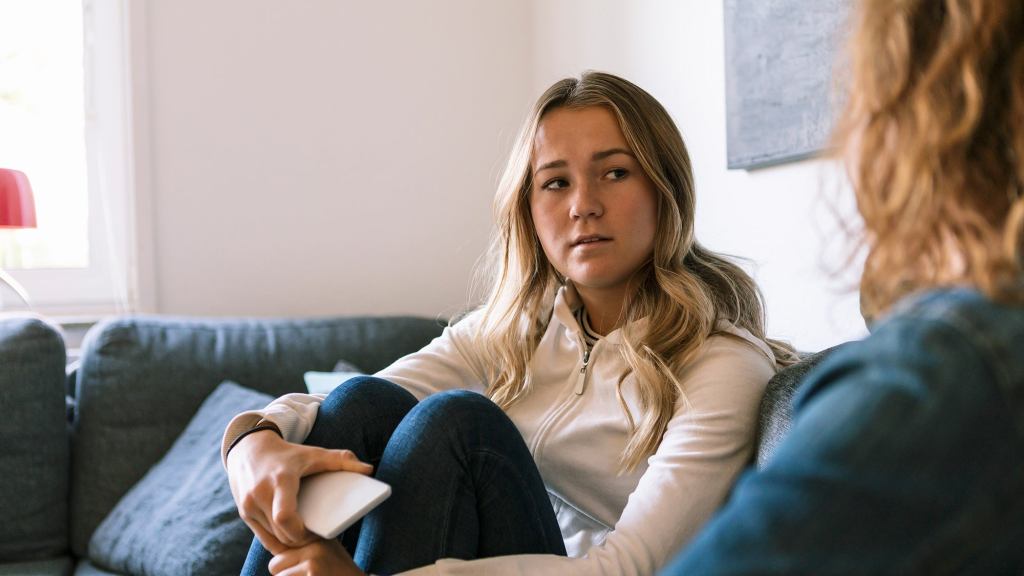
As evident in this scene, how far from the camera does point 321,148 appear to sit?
3.15 meters

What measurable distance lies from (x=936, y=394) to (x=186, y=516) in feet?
5.88

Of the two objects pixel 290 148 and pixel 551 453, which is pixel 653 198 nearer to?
pixel 551 453

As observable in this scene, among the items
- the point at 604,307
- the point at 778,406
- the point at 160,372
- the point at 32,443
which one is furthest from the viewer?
the point at 160,372

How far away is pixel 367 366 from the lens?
260 cm

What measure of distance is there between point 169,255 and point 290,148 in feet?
1.63

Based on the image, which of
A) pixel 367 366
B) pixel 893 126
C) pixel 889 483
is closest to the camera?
pixel 889 483

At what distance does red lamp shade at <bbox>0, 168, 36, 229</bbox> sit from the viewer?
2.46m

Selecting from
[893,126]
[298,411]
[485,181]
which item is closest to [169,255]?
[485,181]

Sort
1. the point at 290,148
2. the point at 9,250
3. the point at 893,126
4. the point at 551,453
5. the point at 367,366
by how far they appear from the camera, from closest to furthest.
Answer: the point at 893,126
the point at 551,453
the point at 367,366
the point at 9,250
the point at 290,148

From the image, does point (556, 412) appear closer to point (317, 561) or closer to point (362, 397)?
point (362, 397)

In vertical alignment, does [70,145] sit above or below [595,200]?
above

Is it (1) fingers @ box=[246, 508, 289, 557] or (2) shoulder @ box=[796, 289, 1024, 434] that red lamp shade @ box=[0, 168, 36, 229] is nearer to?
(1) fingers @ box=[246, 508, 289, 557]

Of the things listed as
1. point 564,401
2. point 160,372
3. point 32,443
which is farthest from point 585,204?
point 32,443

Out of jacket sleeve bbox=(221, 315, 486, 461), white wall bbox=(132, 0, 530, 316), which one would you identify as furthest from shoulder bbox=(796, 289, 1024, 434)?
white wall bbox=(132, 0, 530, 316)
